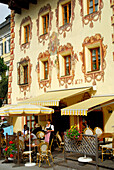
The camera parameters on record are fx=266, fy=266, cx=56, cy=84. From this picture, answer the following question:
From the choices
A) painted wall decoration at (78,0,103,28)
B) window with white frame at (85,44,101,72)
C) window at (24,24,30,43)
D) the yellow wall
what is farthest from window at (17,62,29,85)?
painted wall decoration at (78,0,103,28)

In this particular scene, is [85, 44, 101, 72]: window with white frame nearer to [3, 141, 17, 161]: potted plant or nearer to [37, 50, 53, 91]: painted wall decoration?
[37, 50, 53, 91]: painted wall decoration

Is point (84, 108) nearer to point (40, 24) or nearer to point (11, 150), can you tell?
point (11, 150)

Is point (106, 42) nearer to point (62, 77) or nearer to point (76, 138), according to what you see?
point (62, 77)

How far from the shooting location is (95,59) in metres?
13.2

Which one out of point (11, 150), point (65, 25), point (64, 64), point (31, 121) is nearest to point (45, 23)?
point (65, 25)

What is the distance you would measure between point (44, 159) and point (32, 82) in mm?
7317

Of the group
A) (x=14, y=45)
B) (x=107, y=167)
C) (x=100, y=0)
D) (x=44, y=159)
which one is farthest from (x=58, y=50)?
(x=107, y=167)

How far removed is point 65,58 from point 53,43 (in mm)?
1252

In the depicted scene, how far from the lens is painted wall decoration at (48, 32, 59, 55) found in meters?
15.3

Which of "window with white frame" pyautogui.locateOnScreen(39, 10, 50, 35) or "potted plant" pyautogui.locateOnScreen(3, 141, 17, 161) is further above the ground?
"window with white frame" pyautogui.locateOnScreen(39, 10, 50, 35)

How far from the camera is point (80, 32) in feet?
45.2

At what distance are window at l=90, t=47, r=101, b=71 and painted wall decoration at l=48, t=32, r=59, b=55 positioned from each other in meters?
2.61

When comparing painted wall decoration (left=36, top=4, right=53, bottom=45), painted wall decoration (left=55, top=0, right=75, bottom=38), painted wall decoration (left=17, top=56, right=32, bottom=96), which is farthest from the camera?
painted wall decoration (left=17, top=56, right=32, bottom=96)

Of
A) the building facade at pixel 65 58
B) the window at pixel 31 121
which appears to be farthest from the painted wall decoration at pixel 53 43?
the window at pixel 31 121
